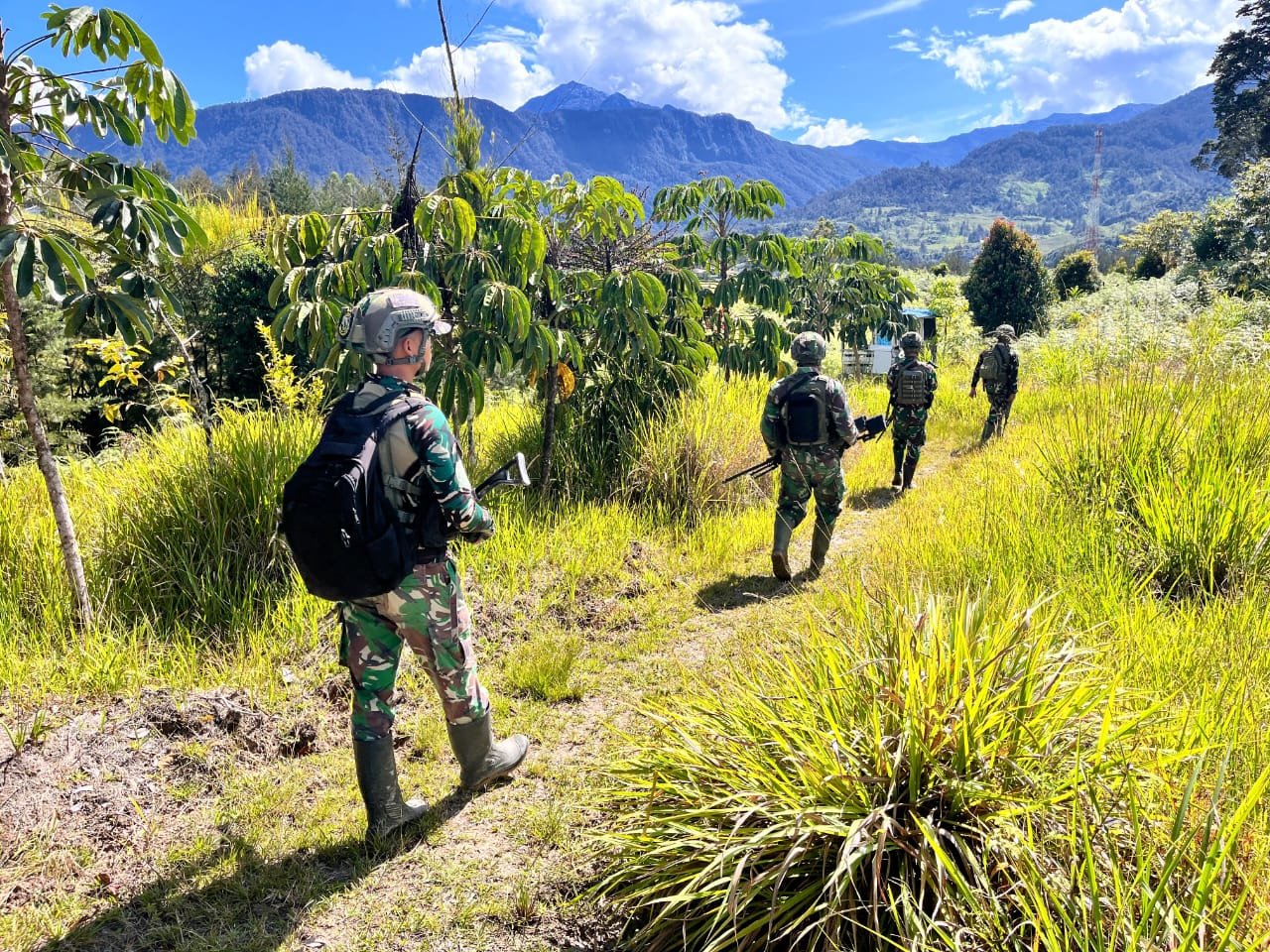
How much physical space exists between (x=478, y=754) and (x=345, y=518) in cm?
126

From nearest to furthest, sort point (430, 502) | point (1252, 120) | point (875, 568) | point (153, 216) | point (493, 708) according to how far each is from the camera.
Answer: point (430, 502), point (153, 216), point (493, 708), point (875, 568), point (1252, 120)

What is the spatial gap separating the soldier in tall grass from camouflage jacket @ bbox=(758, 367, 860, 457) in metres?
3.23

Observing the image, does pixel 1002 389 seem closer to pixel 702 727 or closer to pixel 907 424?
pixel 907 424

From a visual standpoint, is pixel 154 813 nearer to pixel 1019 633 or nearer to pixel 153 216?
pixel 153 216

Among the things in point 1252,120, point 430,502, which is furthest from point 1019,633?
point 1252,120

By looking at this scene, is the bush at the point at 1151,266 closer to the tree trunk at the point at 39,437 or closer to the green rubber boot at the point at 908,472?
the green rubber boot at the point at 908,472

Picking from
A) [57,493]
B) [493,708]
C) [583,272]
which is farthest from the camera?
[583,272]

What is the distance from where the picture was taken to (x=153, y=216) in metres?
2.87

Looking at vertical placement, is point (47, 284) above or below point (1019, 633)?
above

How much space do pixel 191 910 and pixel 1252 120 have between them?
46.3m

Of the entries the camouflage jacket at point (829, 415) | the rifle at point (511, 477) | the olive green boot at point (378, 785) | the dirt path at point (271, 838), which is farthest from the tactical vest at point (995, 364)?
the olive green boot at point (378, 785)

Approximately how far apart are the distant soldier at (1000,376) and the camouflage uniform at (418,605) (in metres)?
8.52

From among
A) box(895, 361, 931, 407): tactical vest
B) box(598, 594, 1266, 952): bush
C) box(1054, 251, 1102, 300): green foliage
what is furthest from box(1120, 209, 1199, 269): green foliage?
box(598, 594, 1266, 952): bush

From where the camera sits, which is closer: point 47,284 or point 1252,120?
point 47,284
